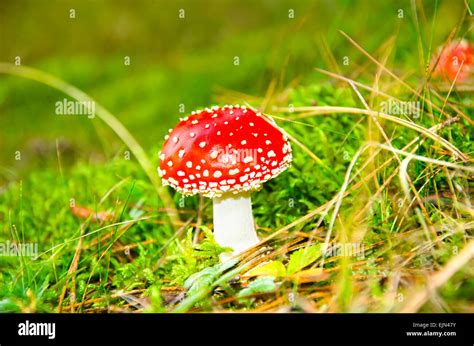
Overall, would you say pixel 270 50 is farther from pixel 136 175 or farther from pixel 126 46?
pixel 136 175

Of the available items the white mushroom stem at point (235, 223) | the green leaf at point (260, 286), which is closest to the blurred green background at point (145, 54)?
the white mushroom stem at point (235, 223)

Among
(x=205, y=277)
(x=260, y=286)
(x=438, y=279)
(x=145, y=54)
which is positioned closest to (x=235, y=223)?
(x=205, y=277)

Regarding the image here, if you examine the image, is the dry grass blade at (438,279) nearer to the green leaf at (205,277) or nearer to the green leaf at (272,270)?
the green leaf at (272,270)

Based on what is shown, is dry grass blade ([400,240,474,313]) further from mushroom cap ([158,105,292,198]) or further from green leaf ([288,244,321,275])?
mushroom cap ([158,105,292,198])

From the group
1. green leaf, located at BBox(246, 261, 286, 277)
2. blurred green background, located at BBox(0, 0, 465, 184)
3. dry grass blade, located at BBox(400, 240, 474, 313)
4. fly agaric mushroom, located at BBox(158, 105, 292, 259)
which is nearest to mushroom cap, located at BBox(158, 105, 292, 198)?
fly agaric mushroom, located at BBox(158, 105, 292, 259)
